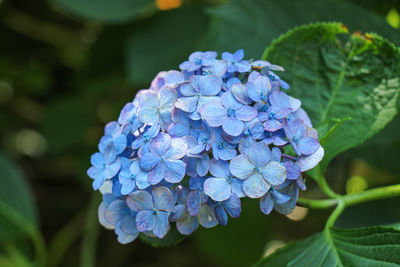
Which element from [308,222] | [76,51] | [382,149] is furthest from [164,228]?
[76,51]

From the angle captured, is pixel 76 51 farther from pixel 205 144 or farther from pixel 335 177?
pixel 205 144

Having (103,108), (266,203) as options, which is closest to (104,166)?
(266,203)

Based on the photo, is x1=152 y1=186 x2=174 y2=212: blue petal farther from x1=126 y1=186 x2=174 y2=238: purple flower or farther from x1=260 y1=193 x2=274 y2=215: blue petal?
x1=260 y1=193 x2=274 y2=215: blue petal

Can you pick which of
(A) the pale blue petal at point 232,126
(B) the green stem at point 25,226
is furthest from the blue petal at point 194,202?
(B) the green stem at point 25,226

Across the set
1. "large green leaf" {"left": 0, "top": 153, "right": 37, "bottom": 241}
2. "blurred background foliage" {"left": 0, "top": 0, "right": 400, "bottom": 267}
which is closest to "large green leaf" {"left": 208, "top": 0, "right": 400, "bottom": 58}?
"blurred background foliage" {"left": 0, "top": 0, "right": 400, "bottom": 267}

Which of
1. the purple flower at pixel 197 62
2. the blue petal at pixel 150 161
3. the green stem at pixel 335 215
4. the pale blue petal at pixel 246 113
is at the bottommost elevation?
the green stem at pixel 335 215

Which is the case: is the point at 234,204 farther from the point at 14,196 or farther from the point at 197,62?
the point at 14,196

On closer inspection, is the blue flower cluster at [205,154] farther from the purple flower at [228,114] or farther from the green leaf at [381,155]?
the green leaf at [381,155]
